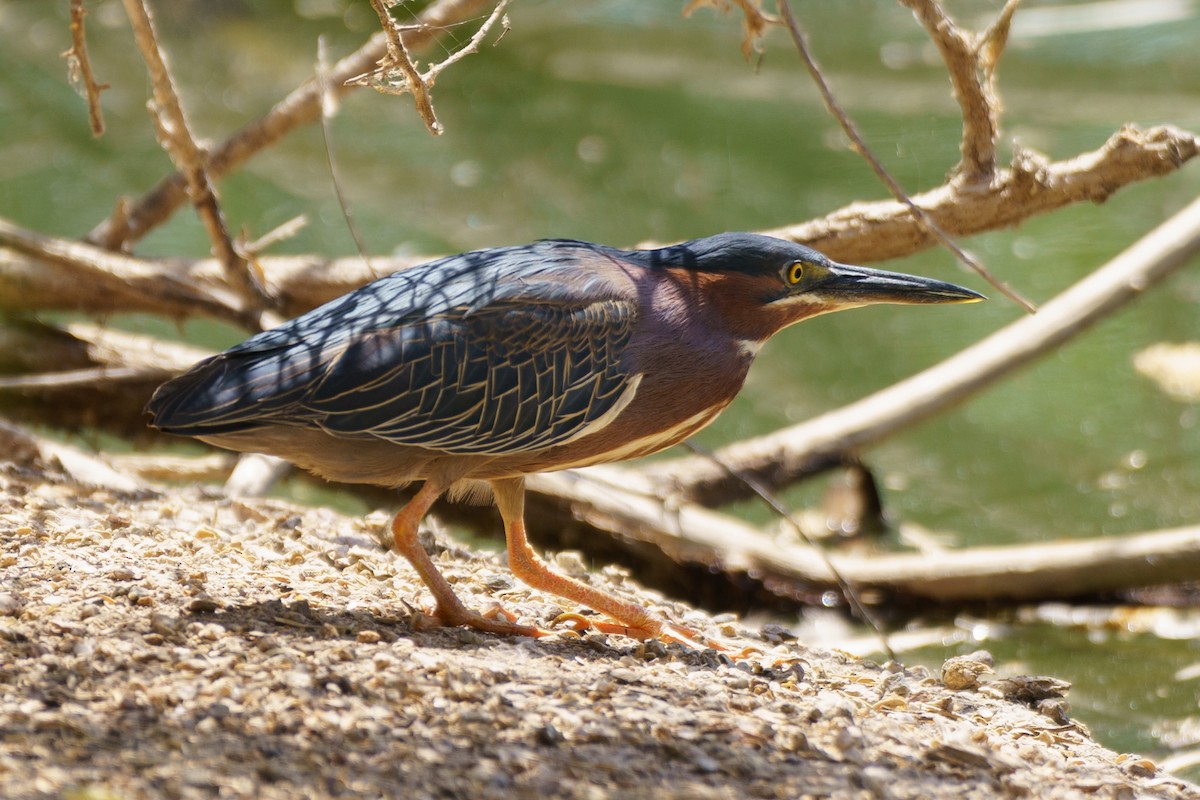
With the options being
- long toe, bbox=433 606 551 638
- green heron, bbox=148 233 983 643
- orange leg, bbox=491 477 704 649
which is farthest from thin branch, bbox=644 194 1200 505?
long toe, bbox=433 606 551 638

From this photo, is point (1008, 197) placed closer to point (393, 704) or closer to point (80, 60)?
point (393, 704)

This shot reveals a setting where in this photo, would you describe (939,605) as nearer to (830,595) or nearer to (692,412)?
(830,595)

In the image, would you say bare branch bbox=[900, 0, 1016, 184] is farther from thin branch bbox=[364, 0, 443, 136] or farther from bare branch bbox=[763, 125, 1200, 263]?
thin branch bbox=[364, 0, 443, 136]

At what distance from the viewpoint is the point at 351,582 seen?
13.0ft

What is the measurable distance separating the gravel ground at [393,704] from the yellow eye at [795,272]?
117 centimetres

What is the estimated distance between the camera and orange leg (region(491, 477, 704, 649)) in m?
3.86

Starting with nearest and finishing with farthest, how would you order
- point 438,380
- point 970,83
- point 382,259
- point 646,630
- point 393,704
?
point 393,704 < point 438,380 < point 646,630 < point 970,83 < point 382,259

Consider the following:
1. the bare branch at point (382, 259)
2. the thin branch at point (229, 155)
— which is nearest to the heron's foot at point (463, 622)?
the bare branch at point (382, 259)

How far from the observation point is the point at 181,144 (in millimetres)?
5113

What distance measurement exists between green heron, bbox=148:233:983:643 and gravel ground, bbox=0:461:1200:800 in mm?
385

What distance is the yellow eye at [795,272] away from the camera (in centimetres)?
394

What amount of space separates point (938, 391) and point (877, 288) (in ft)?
8.67

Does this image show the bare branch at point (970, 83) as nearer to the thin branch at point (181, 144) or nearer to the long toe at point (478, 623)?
the long toe at point (478, 623)

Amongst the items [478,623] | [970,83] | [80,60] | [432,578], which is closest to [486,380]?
[432,578]
